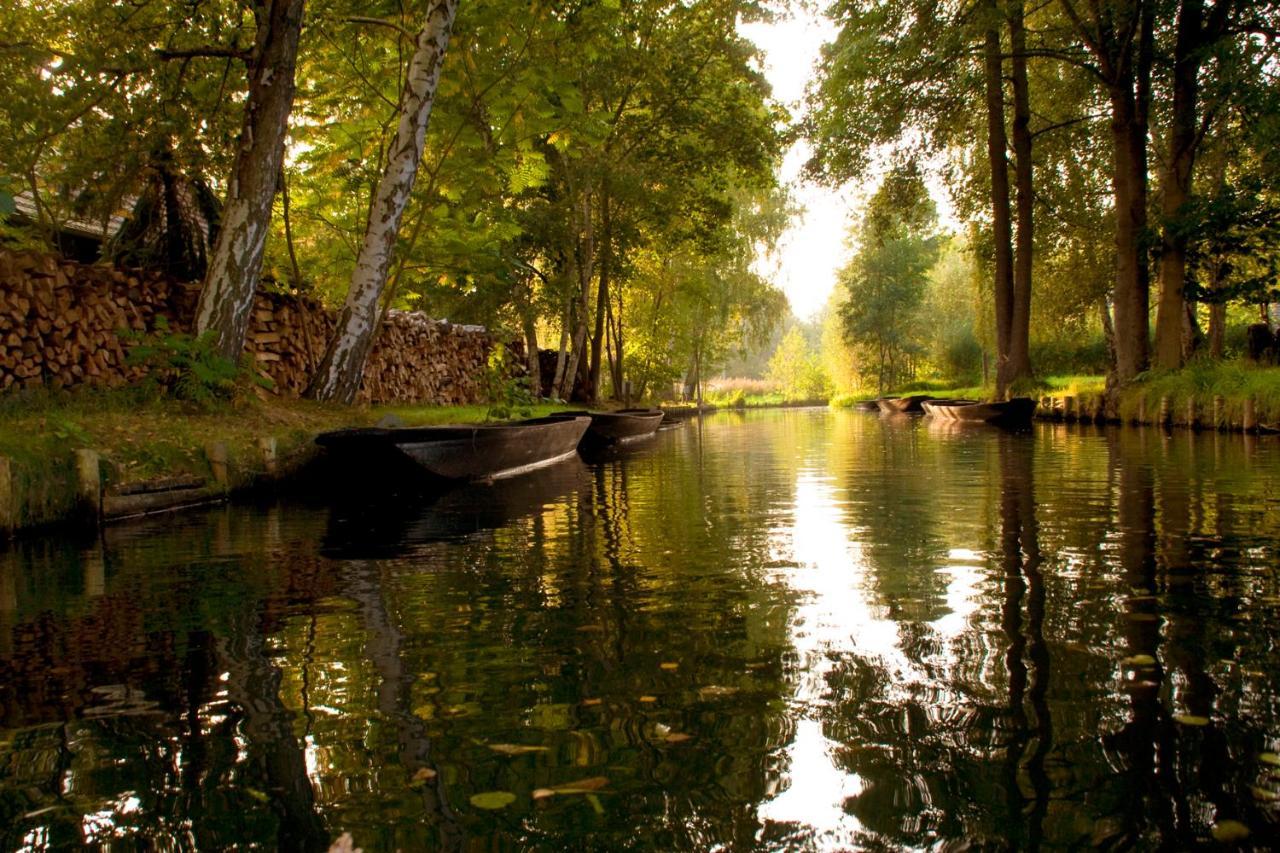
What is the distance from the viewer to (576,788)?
1.68 meters

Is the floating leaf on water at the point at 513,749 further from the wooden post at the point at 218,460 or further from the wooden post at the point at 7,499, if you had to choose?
the wooden post at the point at 218,460

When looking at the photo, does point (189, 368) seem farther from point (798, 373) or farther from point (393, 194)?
point (798, 373)

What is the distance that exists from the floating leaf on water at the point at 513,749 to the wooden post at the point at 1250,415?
1257 cm

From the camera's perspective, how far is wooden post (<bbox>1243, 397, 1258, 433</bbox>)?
11.0m

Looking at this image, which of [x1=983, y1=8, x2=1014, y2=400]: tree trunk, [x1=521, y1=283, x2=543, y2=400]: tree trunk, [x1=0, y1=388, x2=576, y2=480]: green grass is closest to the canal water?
[x1=0, y1=388, x2=576, y2=480]: green grass

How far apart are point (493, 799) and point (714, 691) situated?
2.51 feet

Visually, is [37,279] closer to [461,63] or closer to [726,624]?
[461,63]

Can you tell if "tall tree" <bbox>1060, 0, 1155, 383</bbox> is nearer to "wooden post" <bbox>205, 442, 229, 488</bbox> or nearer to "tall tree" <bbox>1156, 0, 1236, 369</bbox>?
"tall tree" <bbox>1156, 0, 1236, 369</bbox>

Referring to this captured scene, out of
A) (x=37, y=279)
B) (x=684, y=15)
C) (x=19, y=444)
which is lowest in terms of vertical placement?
(x=19, y=444)

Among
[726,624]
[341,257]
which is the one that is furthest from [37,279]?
[726,624]

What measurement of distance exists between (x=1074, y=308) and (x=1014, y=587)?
79.1 ft

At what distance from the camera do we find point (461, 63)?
36.1 feet

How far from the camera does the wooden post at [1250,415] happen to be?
435 inches

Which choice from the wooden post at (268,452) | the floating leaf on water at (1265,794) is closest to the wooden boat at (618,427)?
the wooden post at (268,452)
